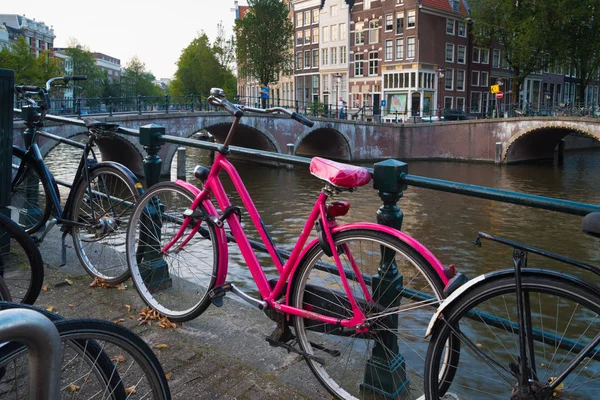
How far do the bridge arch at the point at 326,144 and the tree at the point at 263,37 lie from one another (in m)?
6.60

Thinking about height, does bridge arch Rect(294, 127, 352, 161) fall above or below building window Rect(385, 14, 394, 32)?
below

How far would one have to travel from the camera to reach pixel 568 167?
2698 cm

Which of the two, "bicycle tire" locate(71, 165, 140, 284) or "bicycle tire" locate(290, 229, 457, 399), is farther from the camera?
"bicycle tire" locate(71, 165, 140, 284)

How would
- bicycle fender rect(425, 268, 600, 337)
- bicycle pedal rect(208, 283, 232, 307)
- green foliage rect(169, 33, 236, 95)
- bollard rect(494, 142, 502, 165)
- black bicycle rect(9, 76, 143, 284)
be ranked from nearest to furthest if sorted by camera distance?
bicycle fender rect(425, 268, 600, 337) < bicycle pedal rect(208, 283, 232, 307) < black bicycle rect(9, 76, 143, 284) < bollard rect(494, 142, 502, 165) < green foliage rect(169, 33, 236, 95)

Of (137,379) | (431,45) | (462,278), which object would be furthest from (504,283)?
(431,45)

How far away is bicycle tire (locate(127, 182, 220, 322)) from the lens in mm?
2916

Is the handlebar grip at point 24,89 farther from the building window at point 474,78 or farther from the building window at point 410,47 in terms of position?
the building window at point 474,78

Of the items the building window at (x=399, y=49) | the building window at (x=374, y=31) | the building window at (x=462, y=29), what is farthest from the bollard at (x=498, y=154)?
the building window at (x=374, y=31)

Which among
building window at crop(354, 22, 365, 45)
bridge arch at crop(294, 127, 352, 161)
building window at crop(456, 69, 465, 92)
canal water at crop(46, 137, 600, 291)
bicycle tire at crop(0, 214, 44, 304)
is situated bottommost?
canal water at crop(46, 137, 600, 291)

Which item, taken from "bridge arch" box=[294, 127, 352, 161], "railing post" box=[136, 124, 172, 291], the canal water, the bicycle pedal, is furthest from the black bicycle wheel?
"bridge arch" box=[294, 127, 352, 161]

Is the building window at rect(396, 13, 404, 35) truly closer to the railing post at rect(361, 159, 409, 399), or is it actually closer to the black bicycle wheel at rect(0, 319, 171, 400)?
the railing post at rect(361, 159, 409, 399)

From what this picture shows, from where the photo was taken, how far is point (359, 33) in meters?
40.3

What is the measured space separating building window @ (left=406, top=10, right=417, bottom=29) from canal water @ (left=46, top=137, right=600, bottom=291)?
1484 centimetres

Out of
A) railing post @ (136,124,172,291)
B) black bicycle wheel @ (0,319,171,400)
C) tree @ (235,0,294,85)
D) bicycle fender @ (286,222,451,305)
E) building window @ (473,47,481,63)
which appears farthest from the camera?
building window @ (473,47,481,63)
